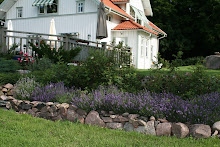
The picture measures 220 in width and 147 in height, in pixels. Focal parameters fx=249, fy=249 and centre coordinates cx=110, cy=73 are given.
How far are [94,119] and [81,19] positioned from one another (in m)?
14.3

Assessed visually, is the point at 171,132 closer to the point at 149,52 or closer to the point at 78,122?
the point at 78,122

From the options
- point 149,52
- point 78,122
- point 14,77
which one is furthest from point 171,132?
point 149,52

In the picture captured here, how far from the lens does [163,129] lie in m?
4.41

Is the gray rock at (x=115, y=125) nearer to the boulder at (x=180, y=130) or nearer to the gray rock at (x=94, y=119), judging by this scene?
the gray rock at (x=94, y=119)

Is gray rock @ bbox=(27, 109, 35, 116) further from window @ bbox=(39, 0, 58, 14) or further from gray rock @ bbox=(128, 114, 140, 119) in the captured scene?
window @ bbox=(39, 0, 58, 14)

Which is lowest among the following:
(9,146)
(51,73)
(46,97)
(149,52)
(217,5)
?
(9,146)

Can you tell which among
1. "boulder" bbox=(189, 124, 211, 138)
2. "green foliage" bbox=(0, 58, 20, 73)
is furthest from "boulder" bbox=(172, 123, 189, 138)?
"green foliage" bbox=(0, 58, 20, 73)

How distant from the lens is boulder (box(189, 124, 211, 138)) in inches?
163

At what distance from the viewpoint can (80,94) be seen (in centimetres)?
586

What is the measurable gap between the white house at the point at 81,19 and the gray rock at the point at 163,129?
41.4 feet

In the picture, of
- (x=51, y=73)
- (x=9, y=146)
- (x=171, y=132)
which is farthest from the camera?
(x=51, y=73)

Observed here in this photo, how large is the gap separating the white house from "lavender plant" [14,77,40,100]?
36.8 ft

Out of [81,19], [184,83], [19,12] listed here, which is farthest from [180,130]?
[19,12]

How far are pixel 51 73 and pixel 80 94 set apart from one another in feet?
4.73
